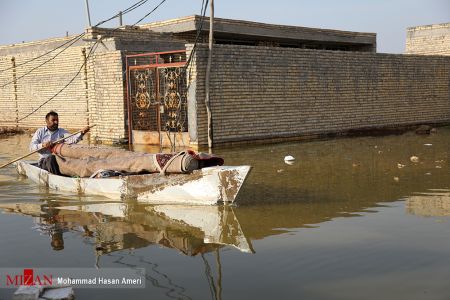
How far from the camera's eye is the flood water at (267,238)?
145 inches

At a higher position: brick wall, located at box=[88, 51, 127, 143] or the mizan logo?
brick wall, located at box=[88, 51, 127, 143]

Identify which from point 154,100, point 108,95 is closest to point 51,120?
point 154,100

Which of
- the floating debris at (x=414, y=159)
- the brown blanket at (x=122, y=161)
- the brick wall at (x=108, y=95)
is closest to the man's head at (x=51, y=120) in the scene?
the brown blanket at (x=122, y=161)


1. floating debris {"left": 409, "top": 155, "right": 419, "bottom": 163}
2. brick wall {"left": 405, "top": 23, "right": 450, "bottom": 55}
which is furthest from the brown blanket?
brick wall {"left": 405, "top": 23, "right": 450, "bottom": 55}

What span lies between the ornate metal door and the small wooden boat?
5.76m

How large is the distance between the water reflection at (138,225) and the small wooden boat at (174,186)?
0.12m

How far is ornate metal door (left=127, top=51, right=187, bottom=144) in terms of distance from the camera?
12.8 metres

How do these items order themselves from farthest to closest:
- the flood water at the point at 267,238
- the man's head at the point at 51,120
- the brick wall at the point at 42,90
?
the brick wall at the point at 42,90
the man's head at the point at 51,120
the flood water at the point at 267,238

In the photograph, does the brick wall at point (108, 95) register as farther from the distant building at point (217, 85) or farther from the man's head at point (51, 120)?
the man's head at point (51, 120)

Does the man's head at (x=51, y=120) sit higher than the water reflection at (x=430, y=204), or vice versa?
the man's head at (x=51, y=120)

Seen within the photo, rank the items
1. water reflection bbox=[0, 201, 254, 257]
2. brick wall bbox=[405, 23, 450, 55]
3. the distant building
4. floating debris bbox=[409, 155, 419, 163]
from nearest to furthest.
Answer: water reflection bbox=[0, 201, 254, 257]
floating debris bbox=[409, 155, 419, 163]
the distant building
brick wall bbox=[405, 23, 450, 55]

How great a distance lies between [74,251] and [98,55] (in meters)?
10.3

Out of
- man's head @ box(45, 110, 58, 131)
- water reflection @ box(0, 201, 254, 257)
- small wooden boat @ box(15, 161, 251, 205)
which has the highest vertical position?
man's head @ box(45, 110, 58, 131)

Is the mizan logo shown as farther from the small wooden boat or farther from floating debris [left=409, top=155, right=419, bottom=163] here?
floating debris [left=409, top=155, right=419, bottom=163]
